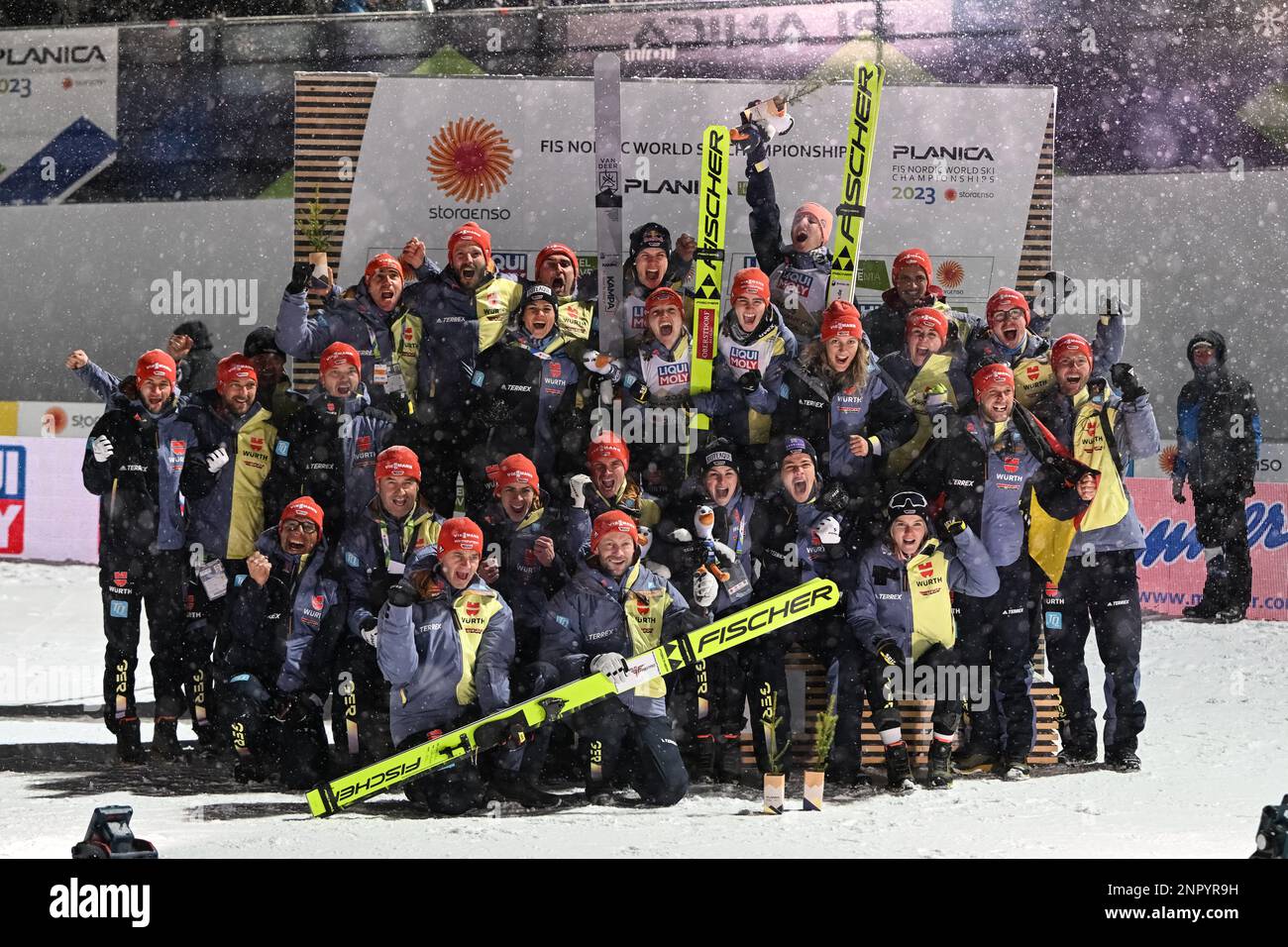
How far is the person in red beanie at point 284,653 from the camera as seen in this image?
23.0 ft

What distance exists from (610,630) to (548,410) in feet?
4.45

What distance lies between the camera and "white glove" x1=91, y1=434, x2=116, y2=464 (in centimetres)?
760

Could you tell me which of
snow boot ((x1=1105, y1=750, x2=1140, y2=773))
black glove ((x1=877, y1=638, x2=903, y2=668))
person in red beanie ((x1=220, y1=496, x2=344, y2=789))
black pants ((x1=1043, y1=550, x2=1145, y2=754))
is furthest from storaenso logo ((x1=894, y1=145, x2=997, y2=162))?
person in red beanie ((x1=220, y1=496, x2=344, y2=789))

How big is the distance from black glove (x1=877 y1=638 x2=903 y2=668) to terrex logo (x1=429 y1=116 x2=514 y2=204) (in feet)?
11.9

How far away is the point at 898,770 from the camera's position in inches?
280

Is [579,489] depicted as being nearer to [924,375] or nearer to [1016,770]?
[924,375]

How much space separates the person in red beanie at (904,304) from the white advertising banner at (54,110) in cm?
862

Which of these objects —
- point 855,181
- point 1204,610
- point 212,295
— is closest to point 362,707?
point 855,181

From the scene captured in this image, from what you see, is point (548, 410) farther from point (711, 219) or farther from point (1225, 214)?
point (1225, 214)

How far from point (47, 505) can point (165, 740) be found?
256 inches

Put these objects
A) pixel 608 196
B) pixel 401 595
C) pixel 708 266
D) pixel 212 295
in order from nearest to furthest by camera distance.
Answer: pixel 401 595, pixel 708 266, pixel 608 196, pixel 212 295

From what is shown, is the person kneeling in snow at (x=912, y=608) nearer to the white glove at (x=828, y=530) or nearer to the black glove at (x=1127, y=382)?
the white glove at (x=828, y=530)

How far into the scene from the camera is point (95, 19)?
568 inches

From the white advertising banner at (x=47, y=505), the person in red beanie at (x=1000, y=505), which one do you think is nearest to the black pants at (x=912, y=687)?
the person in red beanie at (x=1000, y=505)
